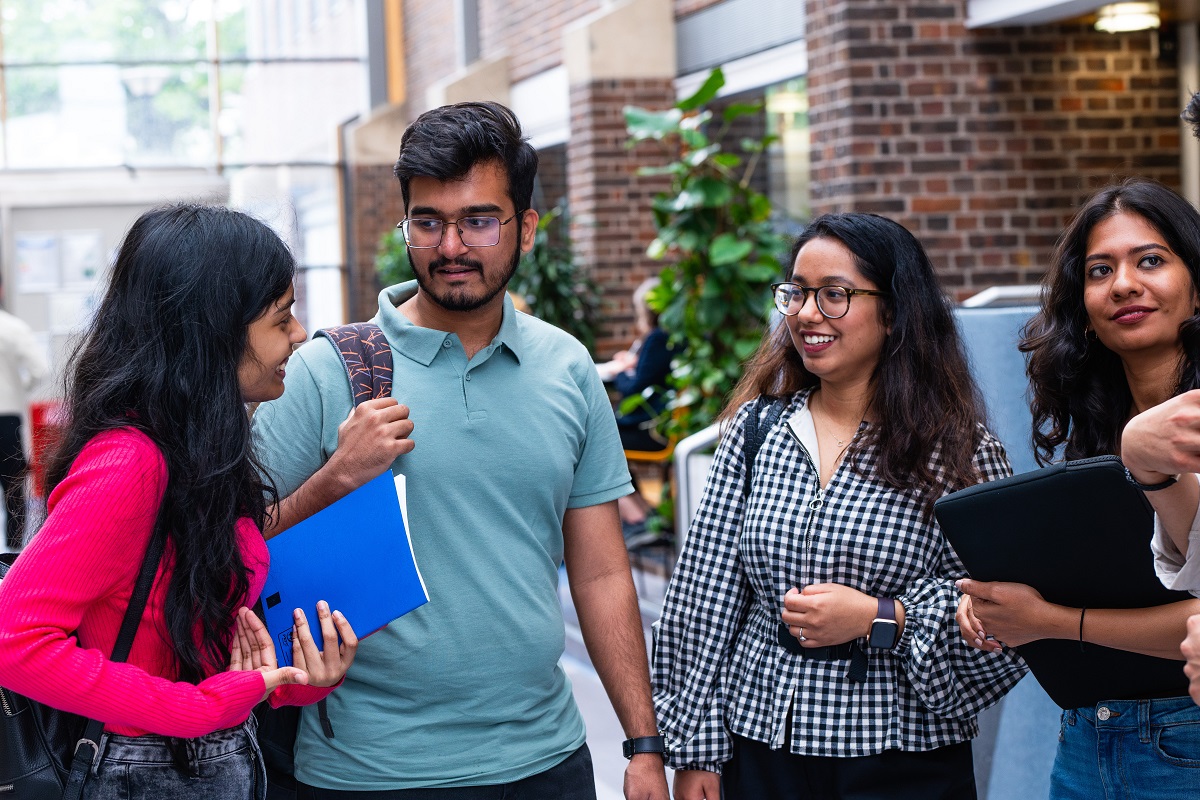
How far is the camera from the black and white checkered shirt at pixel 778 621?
233 cm

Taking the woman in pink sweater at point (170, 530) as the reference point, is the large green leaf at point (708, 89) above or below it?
above

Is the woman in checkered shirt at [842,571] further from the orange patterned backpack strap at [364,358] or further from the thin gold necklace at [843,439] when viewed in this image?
the orange patterned backpack strap at [364,358]

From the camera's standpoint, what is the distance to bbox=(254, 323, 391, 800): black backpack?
2.24 meters

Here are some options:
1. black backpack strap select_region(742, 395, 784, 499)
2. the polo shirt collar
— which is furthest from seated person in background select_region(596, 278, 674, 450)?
the polo shirt collar

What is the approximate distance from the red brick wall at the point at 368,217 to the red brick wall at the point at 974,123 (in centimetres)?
1046

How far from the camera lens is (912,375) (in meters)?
2.48

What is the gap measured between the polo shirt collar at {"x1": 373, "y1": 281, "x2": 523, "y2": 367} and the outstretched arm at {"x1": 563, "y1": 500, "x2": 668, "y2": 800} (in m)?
0.36

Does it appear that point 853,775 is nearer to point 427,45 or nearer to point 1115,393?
point 1115,393

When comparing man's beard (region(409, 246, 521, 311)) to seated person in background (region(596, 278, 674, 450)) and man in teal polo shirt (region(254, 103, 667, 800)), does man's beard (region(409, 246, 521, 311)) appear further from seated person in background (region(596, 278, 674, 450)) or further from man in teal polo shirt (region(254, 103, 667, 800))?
seated person in background (region(596, 278, 674, 450))

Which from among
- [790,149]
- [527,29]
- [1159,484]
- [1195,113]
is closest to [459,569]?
[1159,484]

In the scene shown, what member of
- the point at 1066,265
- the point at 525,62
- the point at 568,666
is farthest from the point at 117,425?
the point at 525,62

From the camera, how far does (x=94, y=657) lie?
1690mm

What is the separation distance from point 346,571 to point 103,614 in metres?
0.37

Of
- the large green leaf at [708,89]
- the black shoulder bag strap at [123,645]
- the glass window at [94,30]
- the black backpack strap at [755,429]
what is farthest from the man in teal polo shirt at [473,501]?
the glass window at [94,30]
